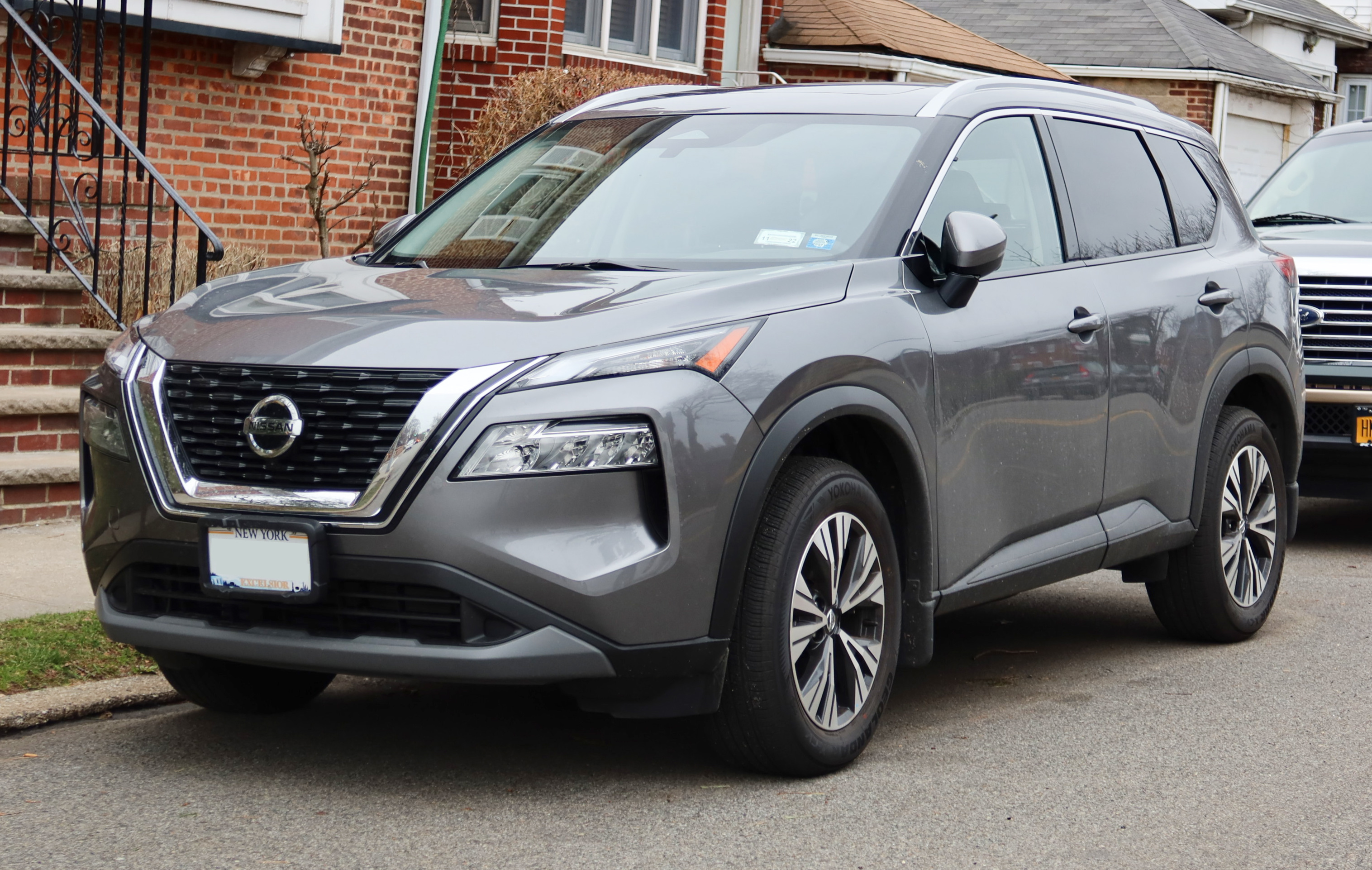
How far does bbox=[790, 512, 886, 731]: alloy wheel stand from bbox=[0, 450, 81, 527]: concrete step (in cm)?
411

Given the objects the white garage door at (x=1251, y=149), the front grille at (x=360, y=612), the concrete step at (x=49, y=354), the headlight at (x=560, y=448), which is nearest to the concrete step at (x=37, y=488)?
the concrete step at (x=49, y=354)

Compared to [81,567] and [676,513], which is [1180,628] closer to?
[676,513]

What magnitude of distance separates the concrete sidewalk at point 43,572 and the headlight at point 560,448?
7.50 feet

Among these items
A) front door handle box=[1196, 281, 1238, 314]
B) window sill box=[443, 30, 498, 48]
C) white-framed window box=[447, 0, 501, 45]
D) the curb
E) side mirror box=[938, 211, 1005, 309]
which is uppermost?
white-framed window box=[447, 0, 501, 45]

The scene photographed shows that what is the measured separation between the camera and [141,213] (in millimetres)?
10766

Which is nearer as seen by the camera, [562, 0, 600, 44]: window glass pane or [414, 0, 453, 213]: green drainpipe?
[414, 0, 453, 213]: green drainpipe

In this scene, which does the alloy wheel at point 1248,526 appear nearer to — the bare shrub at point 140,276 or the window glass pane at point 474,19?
the bare shrub at point 140,276

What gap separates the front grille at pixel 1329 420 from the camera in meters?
8.84

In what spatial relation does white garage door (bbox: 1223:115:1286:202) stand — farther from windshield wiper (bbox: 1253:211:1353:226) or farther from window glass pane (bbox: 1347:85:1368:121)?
windshield wiper (bbox: 1253:211:1353:226)

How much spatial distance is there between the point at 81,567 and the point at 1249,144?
23278 millimetres

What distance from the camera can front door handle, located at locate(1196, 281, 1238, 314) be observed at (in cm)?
626

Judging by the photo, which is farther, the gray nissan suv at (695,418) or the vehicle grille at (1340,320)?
the vehicle grille at (1340,320)

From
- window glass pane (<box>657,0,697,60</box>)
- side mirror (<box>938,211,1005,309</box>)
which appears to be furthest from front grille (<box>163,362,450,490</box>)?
window glass pane (<box>657,0,697,60</box>)

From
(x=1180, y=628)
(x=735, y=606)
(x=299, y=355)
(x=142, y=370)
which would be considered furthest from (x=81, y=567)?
(x=1180, y=628)
